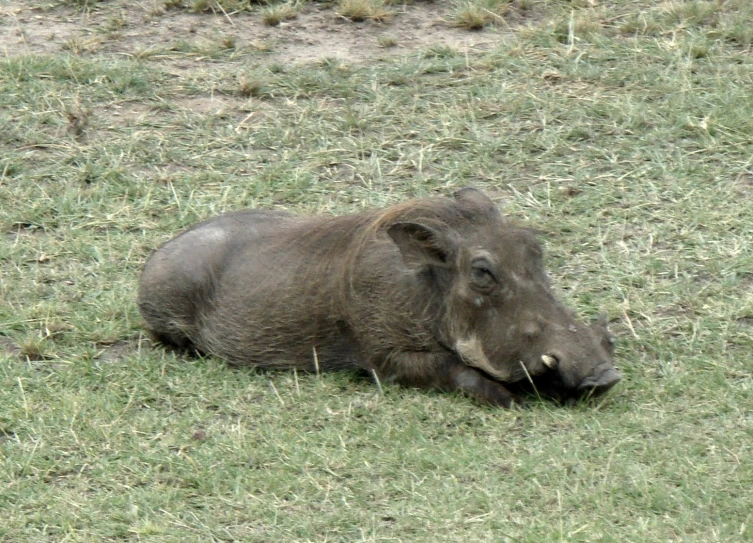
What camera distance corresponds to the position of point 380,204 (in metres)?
6.92

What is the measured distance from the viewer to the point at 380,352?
5352mm

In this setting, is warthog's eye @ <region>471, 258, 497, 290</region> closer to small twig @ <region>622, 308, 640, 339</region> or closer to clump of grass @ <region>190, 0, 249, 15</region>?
small twig @ <region>622, 308, 640, 339</region>

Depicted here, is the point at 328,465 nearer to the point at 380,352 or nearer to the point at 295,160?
the point at 380,352

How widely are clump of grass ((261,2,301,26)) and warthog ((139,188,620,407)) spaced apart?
325 centimetres

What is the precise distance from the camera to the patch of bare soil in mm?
8602

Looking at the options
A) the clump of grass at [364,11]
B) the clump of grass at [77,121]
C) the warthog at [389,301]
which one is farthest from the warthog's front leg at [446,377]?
the clump of grass at [364,11]

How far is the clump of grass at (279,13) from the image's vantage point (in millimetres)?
8922

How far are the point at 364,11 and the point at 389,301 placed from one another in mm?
4020

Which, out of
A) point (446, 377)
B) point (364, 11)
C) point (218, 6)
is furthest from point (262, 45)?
point (446, 377)

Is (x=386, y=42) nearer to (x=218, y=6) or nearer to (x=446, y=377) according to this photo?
(x=218, y=6)

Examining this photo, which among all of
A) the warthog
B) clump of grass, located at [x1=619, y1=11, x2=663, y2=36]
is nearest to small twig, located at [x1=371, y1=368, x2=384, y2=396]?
the warthog

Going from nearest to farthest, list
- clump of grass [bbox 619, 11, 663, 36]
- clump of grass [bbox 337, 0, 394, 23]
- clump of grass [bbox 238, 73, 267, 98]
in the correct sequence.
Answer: clump of grass [bbox 238, 73, 267, 98] < clump of grass [bbox 619, 11, 663, 36] < clump of grass [bbox 337, 0, 394, 23]

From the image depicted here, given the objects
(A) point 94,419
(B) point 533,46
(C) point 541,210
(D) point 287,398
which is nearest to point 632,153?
(C) point 541,210

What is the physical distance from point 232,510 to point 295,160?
3.34m
